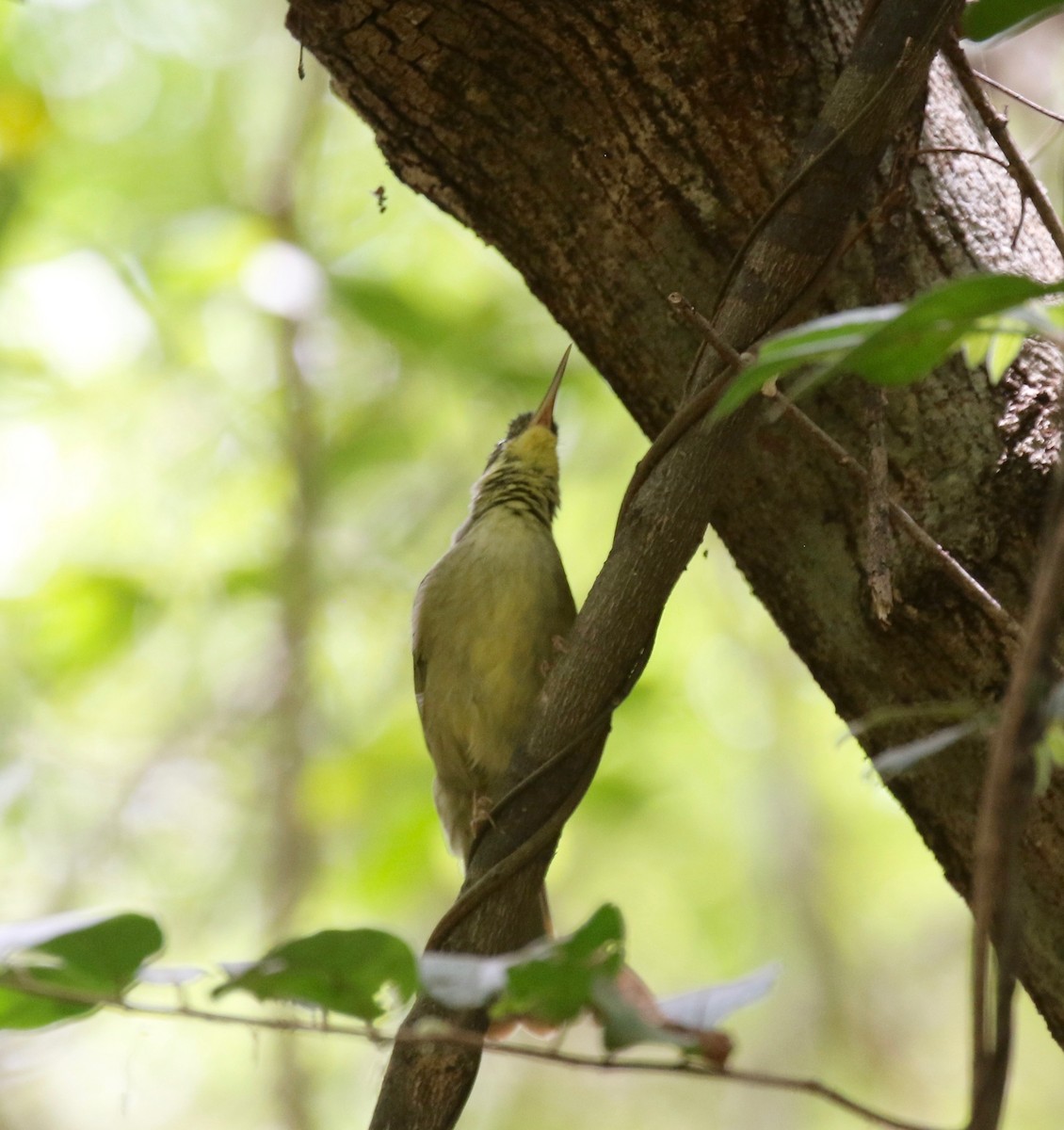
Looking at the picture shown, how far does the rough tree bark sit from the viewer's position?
81.2 inches

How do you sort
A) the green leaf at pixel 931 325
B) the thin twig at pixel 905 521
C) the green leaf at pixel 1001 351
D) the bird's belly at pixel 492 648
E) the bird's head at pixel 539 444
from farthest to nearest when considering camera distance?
1. the bird's head at pixel 539 444
2. the bird's belly at pixel 492 648
3. the green leaf at pixel 1001 351
4. the thin twig at pixel 905 521
5. the green leaf at pixel 931 325

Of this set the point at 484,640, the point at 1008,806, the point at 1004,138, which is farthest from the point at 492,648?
the point at 1008,806

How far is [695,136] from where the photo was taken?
212cm

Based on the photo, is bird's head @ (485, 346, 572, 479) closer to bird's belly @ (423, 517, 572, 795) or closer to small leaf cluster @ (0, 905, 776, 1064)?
bird's belly @ (423, 517, 572, 795)

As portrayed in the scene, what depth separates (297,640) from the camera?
4.57 metres

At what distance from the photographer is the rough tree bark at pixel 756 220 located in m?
2.06

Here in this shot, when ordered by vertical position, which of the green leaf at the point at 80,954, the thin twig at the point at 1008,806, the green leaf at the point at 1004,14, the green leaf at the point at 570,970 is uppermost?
the green leaf at the point at 1004,14

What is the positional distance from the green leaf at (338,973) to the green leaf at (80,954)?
0.09 metres

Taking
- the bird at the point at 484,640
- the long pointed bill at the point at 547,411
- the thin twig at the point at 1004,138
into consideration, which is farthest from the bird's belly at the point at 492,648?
the thin twig at the point at 1004,138

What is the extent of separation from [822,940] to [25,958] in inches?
224

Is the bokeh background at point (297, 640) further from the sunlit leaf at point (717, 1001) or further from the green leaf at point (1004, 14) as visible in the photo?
the sunlit leaf at point (717, 1001)

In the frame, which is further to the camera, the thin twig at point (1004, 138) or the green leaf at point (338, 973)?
the thin twig at point (1004, 138)

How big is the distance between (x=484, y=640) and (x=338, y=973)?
81.9 inches

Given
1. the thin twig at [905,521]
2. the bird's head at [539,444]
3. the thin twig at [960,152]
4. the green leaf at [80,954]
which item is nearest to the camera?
the green leaf at [80,954]
